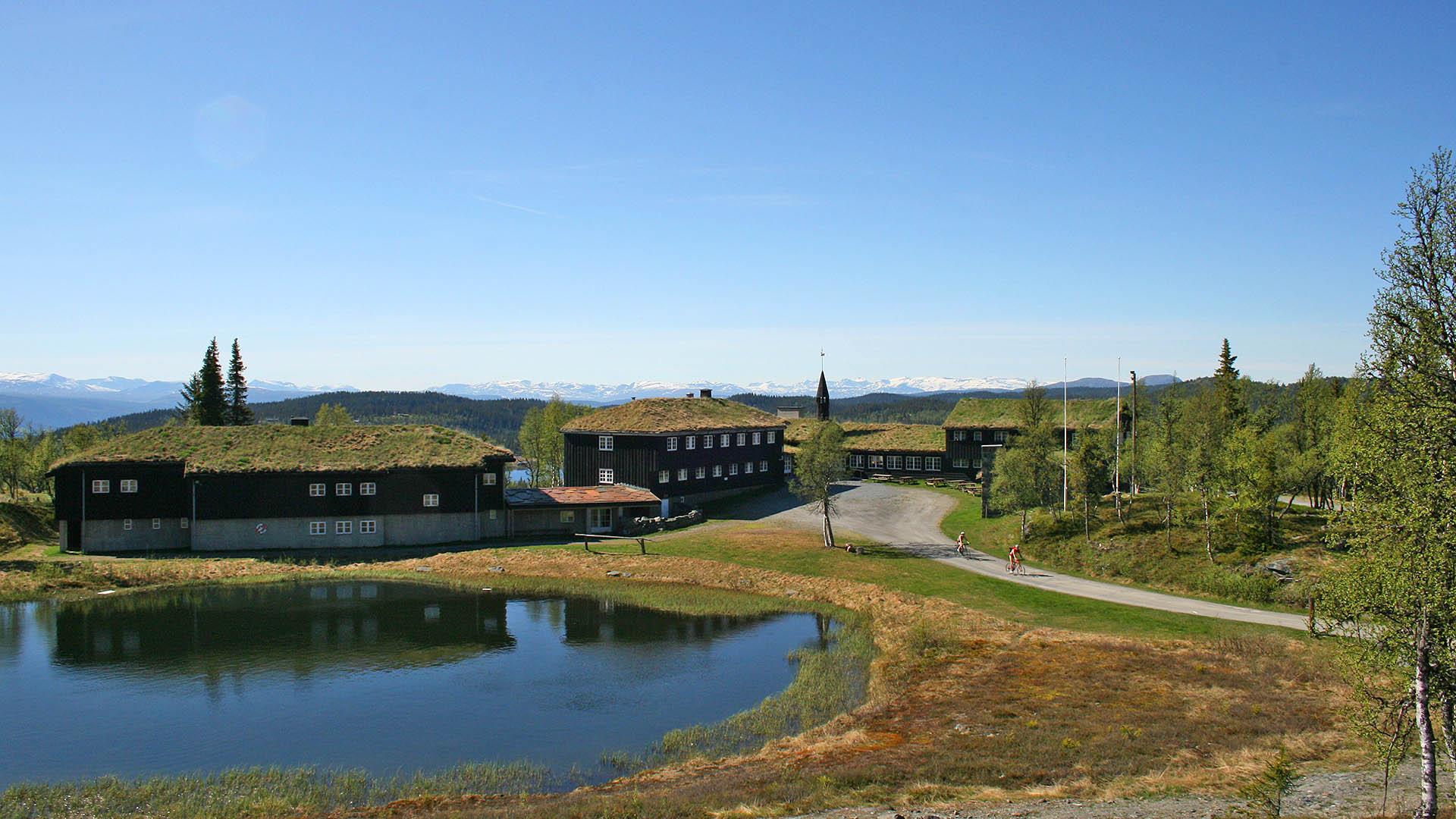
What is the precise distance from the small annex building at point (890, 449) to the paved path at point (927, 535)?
506 centimetres

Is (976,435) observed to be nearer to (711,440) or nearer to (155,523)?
(711,440)

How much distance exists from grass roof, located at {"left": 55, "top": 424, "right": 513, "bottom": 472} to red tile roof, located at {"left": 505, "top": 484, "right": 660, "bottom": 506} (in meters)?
3.47

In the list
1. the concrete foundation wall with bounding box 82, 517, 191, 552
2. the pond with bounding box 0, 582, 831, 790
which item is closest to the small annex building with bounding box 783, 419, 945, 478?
the pond with bounding box 0, 582, 831, 790

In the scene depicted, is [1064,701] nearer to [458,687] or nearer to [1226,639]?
[1226,639]

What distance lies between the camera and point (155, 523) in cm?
5200

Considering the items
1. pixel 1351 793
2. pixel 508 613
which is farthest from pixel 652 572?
pixel 1351 793

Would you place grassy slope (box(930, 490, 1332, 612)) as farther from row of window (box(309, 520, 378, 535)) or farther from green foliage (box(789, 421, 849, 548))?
row of window (box(309, 520, 378, 535))

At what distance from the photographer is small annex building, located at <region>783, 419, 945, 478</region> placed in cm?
7831

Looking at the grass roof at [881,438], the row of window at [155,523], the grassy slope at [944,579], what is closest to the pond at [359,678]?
the grassy slope at [944,579]

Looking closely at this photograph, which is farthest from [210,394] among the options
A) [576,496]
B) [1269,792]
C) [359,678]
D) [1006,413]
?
[1269,792]

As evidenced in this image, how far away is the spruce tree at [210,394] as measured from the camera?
8019cm

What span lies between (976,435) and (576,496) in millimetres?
36672

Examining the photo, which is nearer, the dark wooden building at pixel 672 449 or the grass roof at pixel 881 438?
the dark wooden building at pixel 672 449

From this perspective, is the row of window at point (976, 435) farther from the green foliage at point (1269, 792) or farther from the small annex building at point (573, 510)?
the green foliage at point (1269, 792)
